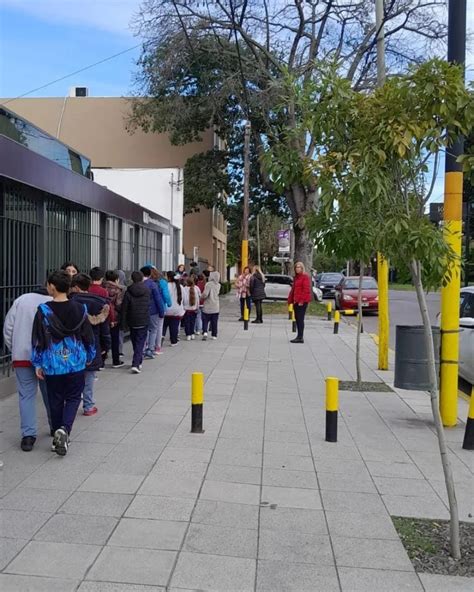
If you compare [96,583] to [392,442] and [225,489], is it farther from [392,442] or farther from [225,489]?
[392,442]

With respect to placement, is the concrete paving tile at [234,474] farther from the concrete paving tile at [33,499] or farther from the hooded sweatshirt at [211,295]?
the hooded sweatshirt at [211,295]

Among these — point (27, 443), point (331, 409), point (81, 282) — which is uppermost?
point (81, 282)

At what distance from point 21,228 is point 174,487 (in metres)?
5.56

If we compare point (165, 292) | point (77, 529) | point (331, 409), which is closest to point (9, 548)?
point (77, 529)

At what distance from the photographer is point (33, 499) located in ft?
14.7

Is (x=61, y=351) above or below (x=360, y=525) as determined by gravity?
above

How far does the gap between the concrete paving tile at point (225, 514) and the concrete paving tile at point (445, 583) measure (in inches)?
45.7

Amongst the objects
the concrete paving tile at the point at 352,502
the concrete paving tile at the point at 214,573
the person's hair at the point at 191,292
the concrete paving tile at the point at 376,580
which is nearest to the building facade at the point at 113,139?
the person's hair at the point at 191,292

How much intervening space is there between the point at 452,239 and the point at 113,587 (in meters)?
4.61

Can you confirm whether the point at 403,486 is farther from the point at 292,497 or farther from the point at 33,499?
the point at 33,499

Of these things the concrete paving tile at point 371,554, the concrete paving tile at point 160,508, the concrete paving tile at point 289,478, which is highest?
the concrete paving tile at point 160,508

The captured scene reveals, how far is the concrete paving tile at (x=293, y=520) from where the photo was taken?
13.6ft

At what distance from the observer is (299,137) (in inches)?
182

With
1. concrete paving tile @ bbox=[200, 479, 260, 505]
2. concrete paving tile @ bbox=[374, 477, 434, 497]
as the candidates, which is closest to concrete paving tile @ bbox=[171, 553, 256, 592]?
concrete paving tile @ bbox=[200, 479, 260, 505]
